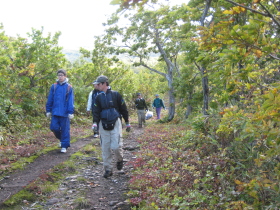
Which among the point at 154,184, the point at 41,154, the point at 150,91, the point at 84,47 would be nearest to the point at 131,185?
the point at 154,184

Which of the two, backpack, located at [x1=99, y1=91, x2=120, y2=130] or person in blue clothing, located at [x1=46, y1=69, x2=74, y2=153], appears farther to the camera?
person in blue clothing, located at [x1=46, y1=69, x2=74, y2=153]

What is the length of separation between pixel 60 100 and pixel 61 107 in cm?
23

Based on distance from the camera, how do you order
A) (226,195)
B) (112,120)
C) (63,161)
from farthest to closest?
(63,161) < (112,120) < (226,195)

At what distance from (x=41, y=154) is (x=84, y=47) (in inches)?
630

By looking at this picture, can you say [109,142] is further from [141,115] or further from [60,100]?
[141,115]

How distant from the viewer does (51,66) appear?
535 inches

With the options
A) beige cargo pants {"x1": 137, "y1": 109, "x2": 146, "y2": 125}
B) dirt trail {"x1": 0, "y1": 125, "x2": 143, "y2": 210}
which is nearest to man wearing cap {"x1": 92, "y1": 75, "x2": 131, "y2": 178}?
dirt trail {"x1": 0, "y1": 125, "x2": 143, "y2": 210}

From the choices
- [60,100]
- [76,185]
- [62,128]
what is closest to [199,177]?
[76,185]

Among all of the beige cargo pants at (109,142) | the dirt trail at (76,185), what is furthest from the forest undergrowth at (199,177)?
the beige cargo pants at (109,142)

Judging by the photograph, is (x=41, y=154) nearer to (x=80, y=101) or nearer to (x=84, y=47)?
(x=80, y=101)

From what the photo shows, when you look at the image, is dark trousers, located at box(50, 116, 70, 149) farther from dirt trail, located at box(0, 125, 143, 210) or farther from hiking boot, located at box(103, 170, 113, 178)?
hiking boot, located at box(103, 170, 113, 178)

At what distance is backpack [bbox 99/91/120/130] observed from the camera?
21.1 ft

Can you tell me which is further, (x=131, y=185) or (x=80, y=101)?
(x=80, y=101)

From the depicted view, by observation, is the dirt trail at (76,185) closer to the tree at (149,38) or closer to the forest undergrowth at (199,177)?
the forest undergrowth at (199,177)
